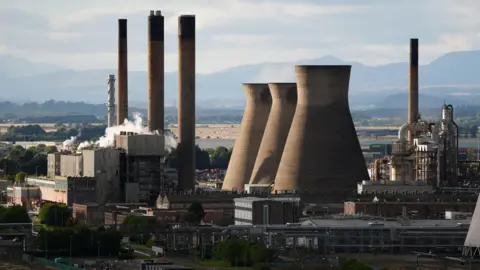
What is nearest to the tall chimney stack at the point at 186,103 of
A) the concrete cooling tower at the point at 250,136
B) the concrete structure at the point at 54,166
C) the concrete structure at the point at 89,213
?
the concrete cooling tower at the point at 250,136

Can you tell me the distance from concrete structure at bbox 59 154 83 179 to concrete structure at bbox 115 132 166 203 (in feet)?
8.48

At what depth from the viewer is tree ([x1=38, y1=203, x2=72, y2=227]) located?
75.0 m

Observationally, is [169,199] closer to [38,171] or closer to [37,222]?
[37,222]

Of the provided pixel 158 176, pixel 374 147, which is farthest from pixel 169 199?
pixel 374 147

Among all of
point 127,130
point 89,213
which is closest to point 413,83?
point 127,130

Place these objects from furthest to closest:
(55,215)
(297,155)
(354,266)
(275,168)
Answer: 1. (275,168)
2. (297,155)
3. (55,215)
4. (354,266)

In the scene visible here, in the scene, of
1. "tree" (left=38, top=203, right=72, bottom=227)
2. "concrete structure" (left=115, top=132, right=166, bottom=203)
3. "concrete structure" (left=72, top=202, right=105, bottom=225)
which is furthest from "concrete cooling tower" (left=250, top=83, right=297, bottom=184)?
"tree" (left=38, top=203, right=72, bottom=227)

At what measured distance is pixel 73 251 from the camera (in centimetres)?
6275

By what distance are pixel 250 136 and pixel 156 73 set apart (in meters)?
5.46

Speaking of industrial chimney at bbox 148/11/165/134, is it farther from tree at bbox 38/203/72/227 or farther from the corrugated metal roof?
the corrugated metal roof

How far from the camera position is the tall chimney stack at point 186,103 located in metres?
87.1

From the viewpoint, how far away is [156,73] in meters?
89.8

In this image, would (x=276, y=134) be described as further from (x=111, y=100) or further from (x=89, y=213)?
(x=111, y=100)

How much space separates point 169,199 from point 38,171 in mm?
27003
